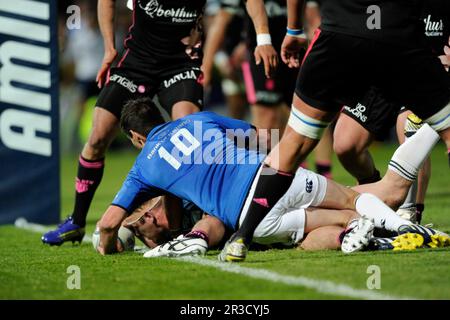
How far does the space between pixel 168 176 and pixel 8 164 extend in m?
3.28

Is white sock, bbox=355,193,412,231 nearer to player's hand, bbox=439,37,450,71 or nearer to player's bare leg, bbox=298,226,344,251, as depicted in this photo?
player's bare leg, bbox=298,226,344,251

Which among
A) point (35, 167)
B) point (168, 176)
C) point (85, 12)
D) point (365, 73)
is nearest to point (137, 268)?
point (168, 176)

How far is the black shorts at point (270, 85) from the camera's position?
10422mm

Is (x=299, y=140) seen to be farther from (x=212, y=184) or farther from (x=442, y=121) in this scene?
(x=212, y=184)

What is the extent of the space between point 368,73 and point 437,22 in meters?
2.28

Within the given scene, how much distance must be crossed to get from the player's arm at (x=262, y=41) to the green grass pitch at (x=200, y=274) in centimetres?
134

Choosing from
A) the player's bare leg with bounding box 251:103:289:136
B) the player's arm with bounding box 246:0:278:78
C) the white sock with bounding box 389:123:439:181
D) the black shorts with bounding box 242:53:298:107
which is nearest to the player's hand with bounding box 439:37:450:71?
the white sock with bounding box 389:123:439:181

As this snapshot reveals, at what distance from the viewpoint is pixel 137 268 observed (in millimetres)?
6062

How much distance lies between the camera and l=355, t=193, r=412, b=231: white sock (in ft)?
21.5

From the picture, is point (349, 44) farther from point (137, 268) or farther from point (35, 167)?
point (35, 167)

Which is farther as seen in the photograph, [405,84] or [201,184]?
[201,184]

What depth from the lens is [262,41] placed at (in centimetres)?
721

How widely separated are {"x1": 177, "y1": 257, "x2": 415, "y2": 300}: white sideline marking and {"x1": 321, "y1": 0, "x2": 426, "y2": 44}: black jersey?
1427 millimetres
